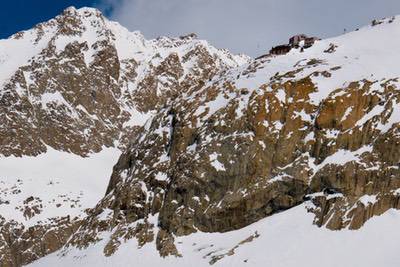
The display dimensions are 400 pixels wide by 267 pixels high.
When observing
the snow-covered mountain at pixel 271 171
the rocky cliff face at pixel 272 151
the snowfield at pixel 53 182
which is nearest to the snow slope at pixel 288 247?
the snow-covered mountain at pixel 271 171

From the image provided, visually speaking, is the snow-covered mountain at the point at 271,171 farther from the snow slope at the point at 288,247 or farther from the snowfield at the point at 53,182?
the snowfield at the point at 53,182

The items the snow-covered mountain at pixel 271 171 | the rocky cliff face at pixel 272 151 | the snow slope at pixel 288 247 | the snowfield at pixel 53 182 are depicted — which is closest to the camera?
the snow slope at pixel 288 247

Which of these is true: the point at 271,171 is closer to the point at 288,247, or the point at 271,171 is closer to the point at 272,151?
the point at 272,151

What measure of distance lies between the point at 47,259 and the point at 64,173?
269 feet

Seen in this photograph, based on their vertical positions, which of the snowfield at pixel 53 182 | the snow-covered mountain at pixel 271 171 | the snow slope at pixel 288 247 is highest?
the snowfield at pixel 53 182

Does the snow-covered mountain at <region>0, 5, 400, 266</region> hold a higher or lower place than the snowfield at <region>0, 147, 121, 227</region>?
lower

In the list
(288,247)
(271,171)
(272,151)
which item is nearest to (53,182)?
(272,151)

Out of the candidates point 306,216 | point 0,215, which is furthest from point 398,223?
point 0,215

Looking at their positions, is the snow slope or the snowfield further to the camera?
the snowfield

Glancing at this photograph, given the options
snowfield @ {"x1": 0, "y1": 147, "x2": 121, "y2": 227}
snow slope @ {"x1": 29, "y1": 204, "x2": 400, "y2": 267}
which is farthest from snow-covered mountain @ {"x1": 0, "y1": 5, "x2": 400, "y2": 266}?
snowfield @ {"x1": 0, "y1": 147, "x2": 121, "y2": 227}

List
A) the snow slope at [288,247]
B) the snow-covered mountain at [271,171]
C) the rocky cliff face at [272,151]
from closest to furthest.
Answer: the snow slope at [288,247] < the snow-covered mountain at [271,171] < the rocky cliff face at [272,151]

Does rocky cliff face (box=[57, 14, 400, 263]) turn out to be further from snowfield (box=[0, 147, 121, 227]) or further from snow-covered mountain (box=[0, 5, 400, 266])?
snowfield (box=[0, 147, 121, 227])

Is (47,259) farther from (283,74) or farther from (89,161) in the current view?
(89,161)

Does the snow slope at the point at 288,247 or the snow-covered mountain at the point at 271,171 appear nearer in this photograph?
the snow slope at the point at 288,247
